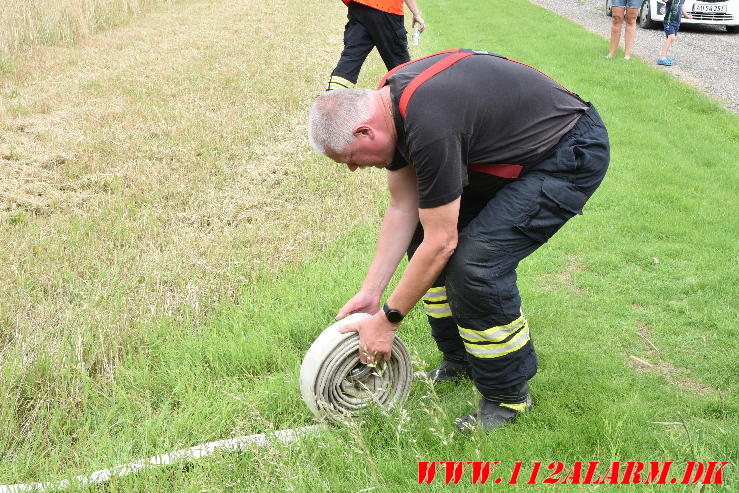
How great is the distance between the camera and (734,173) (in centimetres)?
676

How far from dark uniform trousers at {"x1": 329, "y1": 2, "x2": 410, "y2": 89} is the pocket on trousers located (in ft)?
14.2

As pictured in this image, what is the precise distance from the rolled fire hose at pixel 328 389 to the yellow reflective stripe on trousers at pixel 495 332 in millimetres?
389

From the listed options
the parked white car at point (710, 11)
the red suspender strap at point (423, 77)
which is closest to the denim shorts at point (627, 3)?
the parked white car at point (710, 11)

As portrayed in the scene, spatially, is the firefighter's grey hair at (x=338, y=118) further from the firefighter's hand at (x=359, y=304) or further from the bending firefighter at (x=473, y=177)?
the firefighter's hand at (x=359, y=304)

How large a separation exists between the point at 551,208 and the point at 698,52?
11.9m

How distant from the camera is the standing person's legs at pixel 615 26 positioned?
11.2m

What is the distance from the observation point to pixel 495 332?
313 centimetres

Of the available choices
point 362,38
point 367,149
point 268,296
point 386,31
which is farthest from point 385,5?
point 367,149

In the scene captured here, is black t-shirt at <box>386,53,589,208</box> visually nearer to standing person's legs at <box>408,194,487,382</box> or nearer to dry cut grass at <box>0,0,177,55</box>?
standing person's legs at <box>408,194,487,382</box>

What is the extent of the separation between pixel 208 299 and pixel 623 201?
12.4ft

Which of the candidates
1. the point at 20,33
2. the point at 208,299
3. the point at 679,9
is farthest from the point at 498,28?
the point at 208,299

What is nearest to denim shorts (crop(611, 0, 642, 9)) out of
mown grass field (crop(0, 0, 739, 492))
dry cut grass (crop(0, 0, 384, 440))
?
mown grass field (crop(0, 0, 739, 492))

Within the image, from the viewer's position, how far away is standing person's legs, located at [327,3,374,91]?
720cm

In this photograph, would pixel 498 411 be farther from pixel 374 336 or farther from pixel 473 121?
pixel 473 121
